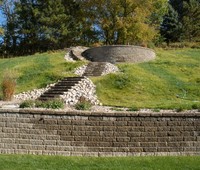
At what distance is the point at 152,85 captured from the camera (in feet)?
54.4

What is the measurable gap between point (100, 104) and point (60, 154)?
6.52 meters

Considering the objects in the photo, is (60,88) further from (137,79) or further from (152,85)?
(152,85)

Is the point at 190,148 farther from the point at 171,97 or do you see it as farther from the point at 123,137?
the point at 171,97

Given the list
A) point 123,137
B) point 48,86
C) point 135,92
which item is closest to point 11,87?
point 48,86

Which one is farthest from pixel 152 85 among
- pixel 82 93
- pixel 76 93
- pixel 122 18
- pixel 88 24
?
pixel 88 24

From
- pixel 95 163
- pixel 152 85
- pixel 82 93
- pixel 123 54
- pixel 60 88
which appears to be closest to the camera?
pixel 95 163

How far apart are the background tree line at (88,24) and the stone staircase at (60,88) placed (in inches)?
509

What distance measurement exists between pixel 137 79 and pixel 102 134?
9044 mm

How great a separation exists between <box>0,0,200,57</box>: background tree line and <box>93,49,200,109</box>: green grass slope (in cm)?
990

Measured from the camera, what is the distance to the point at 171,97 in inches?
606

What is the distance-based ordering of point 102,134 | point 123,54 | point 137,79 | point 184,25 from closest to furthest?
point 102,134 < point 137,79 < point 123,54 < point 184,25

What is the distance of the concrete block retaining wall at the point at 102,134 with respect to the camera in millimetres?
8344

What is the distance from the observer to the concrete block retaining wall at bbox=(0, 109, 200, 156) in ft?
27.4

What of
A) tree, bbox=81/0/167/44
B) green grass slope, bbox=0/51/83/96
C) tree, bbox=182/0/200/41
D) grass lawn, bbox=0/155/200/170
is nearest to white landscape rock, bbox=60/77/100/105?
green grass slope, bbox=0/51/83/96
